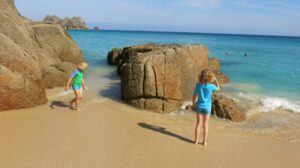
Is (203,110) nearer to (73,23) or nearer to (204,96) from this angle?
(204,96)

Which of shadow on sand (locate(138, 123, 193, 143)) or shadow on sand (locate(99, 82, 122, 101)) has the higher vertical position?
shadow on sand (locate(138, 123, 193, 143))

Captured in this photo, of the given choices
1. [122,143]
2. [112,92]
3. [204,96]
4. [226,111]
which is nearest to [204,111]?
[204,96]

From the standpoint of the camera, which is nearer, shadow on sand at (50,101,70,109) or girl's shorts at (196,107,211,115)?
girl's shorts at (196,107,211,115)

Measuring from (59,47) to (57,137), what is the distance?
11.0 m

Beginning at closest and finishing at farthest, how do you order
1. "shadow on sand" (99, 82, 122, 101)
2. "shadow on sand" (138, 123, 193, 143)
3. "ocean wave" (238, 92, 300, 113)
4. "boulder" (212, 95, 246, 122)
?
"shadow on sand" (138, 123, 193, 143) → "boulder" (212, 95, 246, 122) → "shadow on sand" (99, 82, 122, 101) → "ocean wave" (238, 92, 300, 113)

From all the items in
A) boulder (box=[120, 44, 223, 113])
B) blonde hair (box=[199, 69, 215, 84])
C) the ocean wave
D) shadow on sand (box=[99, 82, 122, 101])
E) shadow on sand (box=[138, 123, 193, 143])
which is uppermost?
blonde hair (box=[199, 69, 215, 84])

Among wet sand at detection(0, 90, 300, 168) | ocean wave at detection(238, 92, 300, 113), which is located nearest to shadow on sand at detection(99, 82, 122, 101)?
wet sand at detection(0, 90, 300, 168)

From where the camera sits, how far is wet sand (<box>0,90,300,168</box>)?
550 centimetres

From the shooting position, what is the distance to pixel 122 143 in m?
6.34

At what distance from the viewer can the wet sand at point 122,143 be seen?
217 inches

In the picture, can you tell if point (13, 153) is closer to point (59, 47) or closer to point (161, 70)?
point (161, 70)

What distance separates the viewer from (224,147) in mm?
6383

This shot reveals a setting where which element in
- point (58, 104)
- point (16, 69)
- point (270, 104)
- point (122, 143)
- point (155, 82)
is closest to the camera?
point (122, 143)

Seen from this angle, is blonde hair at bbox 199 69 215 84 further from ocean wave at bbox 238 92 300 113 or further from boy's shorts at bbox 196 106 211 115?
ocean wave at bbox 238 92 300 113
